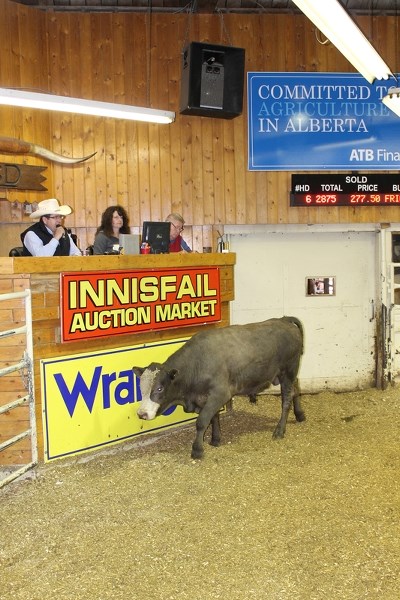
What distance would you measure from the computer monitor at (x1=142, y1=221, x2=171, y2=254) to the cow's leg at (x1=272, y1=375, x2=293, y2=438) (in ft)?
5.86

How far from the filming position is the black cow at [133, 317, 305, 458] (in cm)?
537

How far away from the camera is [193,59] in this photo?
7121 mm

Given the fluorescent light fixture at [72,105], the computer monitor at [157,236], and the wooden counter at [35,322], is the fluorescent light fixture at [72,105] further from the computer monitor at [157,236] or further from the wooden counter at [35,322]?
the wooden counter at [35,322]

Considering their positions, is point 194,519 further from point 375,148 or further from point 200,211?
point 375,148

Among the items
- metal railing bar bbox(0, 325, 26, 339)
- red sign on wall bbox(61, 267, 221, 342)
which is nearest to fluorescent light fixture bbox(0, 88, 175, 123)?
red sign on wall bbox(61, 267, 221, 342)

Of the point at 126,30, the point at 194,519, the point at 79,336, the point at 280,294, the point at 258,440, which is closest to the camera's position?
the point at 194,519

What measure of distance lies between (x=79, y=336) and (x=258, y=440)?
2027 millimetres

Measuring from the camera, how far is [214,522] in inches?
165

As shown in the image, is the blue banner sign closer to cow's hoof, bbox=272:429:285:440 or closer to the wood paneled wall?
the wood paneled wall

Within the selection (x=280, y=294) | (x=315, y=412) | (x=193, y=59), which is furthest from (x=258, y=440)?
(x=193, y=59)

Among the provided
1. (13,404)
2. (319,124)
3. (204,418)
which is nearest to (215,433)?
(204,418)

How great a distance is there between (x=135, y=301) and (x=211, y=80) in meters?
3.06

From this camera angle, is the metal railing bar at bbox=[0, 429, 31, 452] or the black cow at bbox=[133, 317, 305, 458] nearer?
the metal railing bar at bbox=[0, 429, 31, 452]

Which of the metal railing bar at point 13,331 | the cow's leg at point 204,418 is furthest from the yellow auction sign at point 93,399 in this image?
the cow's leg at point 204,418
